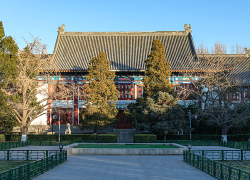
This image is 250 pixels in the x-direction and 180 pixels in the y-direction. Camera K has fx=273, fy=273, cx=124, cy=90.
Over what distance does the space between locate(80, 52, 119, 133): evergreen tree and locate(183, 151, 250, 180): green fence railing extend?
15.9 metres

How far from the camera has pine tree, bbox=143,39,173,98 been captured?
29656 mm

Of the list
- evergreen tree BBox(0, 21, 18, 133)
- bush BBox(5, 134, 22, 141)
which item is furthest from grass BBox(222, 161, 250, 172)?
bush BBox(5, 134, 22, 141)

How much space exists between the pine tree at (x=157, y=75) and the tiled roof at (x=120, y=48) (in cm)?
556

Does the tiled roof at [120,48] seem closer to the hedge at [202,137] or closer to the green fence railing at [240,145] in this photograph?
the hedge at [202,137]

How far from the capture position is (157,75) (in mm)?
29812

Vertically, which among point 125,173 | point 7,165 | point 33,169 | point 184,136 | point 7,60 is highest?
point 7,60

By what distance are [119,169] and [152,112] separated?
52.0 feet

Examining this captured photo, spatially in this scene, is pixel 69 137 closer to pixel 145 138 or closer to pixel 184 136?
pixel 145 138

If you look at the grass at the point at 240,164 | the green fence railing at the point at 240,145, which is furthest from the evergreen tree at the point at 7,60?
the green fence railing at the point at 240,145

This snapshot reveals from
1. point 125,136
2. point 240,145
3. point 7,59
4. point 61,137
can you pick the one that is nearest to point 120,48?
point 125,136

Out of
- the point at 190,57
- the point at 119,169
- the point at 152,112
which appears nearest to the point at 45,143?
the point at 152,112

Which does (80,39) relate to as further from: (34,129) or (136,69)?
(34,129)

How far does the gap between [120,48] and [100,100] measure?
1164 cm

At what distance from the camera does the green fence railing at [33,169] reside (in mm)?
8500
